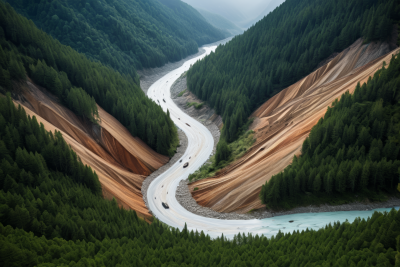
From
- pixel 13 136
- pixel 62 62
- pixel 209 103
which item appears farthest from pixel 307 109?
pixel 62 62

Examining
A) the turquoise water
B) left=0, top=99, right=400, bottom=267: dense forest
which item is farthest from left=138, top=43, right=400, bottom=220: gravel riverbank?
left=0, top=99, right=400, bottom=267: dense forest

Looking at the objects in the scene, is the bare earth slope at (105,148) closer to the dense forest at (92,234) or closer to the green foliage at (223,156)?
the dense forest at (92,234)

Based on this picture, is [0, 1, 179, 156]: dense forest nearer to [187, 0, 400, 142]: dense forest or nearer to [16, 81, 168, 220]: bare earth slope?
[16, 81, 168, 220]: bare earth slope

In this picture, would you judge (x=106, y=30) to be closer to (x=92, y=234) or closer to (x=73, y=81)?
(x=73, y=81)

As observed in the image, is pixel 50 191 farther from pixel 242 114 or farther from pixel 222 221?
pixel 242 114

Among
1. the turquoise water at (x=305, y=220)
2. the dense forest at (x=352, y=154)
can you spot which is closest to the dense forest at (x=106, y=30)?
the dense forest at (x=352, y=154)

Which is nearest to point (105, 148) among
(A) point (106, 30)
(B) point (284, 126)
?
(B) point (284, 126)

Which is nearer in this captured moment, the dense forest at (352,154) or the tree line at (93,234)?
the tree line at (93,234)
